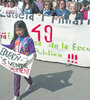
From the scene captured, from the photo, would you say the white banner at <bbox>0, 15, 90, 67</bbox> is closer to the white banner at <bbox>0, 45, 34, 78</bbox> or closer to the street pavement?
the street pavement

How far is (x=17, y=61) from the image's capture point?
3.13 metres

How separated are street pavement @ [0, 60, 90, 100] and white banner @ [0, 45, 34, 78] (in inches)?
23.1

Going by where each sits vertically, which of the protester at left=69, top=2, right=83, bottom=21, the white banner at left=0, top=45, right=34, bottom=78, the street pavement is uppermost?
the protester at left=69, top=2, right=83, bottom=21

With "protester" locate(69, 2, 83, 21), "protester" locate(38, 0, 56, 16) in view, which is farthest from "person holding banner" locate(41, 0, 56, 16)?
"protester" locate(69, 2, 83, 21)

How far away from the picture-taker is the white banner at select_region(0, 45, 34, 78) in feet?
10.2

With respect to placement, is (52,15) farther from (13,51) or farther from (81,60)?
(13,51)

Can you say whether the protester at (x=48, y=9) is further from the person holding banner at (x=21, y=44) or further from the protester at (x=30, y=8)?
Answer: the person holding banner at (x=21, y=44)

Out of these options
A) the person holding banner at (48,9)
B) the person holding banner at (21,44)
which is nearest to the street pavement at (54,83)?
the person holding banner at (21,44)

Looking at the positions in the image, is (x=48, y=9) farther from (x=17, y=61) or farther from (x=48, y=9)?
→ (x=17, y=61)

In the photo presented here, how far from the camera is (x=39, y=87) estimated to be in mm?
3775

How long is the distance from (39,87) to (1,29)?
2410 millimetres

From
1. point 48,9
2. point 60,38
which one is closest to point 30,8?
point 48,9

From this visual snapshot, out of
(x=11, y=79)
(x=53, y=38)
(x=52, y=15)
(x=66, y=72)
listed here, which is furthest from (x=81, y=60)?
(x=11, y=79)

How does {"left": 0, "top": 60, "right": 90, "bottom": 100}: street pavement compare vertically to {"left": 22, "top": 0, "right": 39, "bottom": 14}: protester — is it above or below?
below
